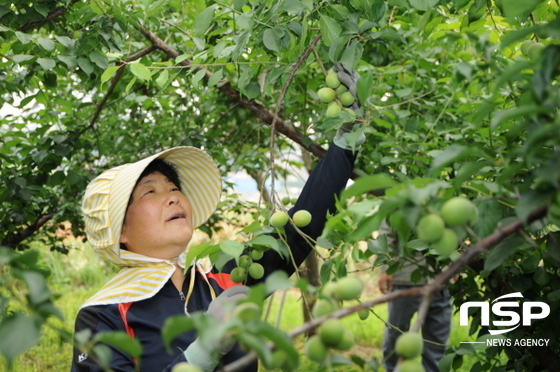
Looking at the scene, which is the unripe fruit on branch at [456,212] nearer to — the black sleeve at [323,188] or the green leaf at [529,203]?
the green leaf at [529,203]

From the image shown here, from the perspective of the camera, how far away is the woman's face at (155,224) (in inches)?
74.1

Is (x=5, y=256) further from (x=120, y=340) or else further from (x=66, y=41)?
(x=66, y=41)

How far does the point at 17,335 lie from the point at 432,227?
0.53 m

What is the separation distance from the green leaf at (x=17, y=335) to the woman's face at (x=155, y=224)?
1204mm

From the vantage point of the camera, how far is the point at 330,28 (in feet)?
4.80

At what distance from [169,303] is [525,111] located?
53.2 inches

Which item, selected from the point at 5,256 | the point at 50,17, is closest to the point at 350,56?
the point at 5,256

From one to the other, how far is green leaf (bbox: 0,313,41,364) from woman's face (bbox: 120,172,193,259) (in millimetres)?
1204

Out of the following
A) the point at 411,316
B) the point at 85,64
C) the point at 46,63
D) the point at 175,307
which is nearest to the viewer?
the point at 175,307

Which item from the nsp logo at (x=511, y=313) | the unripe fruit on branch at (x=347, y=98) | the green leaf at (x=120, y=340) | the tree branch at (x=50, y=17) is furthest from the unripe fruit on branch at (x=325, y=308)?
the tree branch at (x=50, y=17)

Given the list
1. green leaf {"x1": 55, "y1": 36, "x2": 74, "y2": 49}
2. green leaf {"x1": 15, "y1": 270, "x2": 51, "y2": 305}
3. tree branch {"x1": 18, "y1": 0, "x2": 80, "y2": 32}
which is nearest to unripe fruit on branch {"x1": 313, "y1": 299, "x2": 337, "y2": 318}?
green leaf {"x1": 15, "y1": 270, "x2": 51, "y2": 305}

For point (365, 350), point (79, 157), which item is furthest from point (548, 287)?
point (365, 350)

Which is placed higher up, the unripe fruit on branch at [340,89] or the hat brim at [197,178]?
the unripe fruit on branch at [340,89]

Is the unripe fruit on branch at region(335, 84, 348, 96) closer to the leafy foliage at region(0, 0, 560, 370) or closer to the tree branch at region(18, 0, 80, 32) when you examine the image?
the leafy foliage at region(0, 0, 560, 370)
